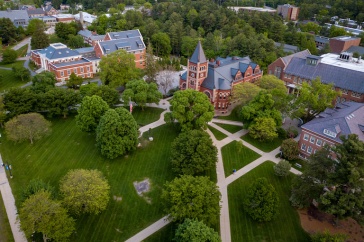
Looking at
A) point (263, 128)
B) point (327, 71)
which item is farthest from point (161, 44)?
point (263, 128)

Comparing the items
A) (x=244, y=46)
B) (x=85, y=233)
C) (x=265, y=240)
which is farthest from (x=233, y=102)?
(x=85, y=233)

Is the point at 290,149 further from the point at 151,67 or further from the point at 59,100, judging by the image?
the point at 59,100

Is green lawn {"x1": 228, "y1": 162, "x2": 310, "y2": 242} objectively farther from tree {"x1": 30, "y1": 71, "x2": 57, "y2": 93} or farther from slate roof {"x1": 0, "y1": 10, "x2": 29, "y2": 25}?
slate roof {"x1": 0, "y1": 10, "x2": 29, "y2": 25}

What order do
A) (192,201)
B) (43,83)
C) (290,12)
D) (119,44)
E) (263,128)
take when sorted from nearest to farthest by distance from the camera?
1. (192,201)
2. (263,128)
3. (43,83)
4. (119,44)
5. (290,12)

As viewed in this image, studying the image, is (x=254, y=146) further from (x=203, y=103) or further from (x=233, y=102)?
(x=233, y=102)

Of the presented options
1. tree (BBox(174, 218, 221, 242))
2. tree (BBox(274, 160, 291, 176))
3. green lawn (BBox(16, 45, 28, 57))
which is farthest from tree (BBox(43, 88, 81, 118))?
green lawn (BBox(16, 45, 28, 57))
